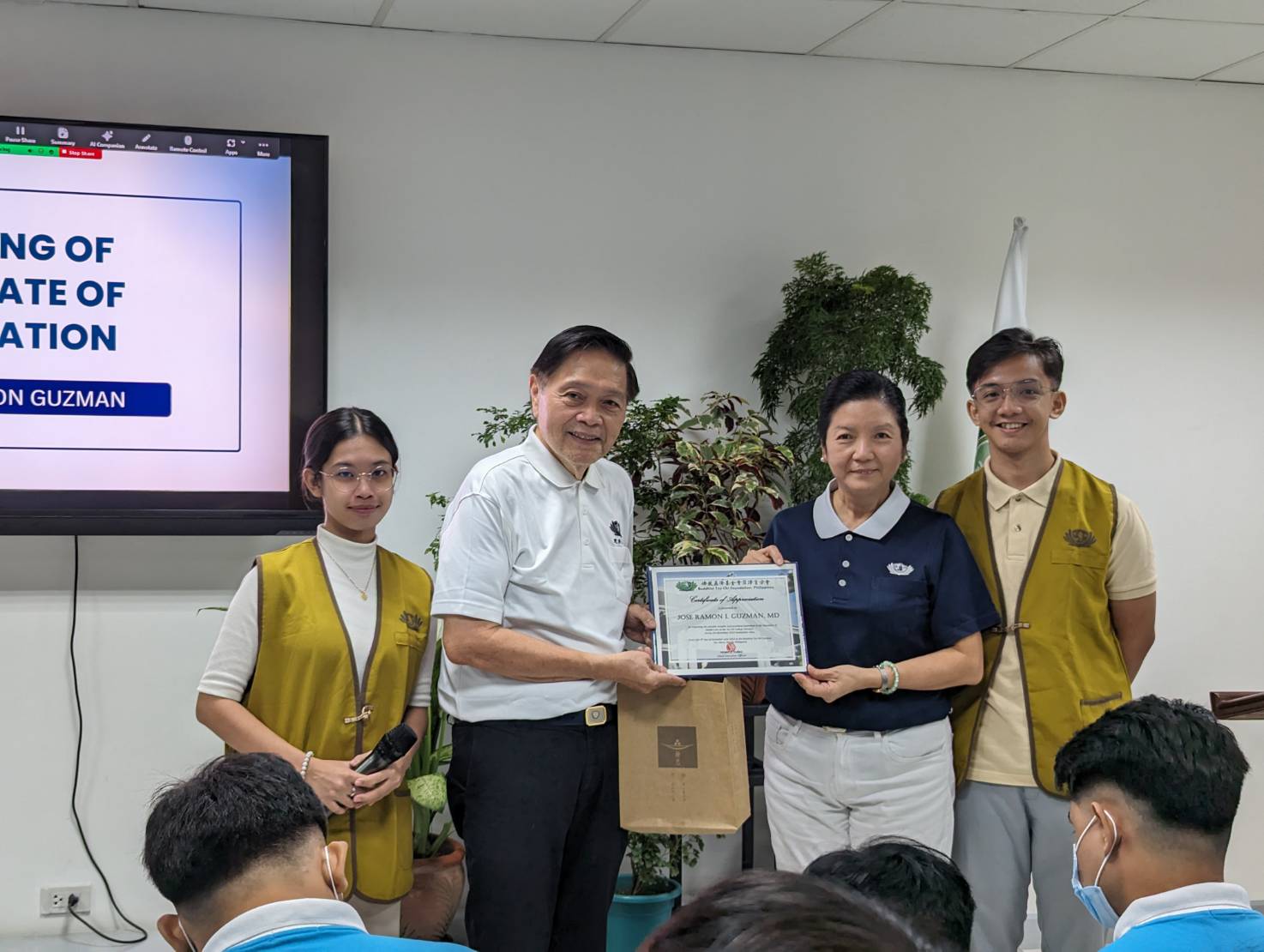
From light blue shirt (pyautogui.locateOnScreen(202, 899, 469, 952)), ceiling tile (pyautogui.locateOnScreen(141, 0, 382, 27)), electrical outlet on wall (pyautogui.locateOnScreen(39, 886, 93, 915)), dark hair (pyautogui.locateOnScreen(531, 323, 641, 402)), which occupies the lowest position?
electrical outlet on wall (pyautogui.locateOnScreen(39, 886, 93, 915))

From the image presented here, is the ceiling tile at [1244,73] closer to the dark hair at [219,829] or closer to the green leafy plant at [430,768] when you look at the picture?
the green leafy plant at [430,768]

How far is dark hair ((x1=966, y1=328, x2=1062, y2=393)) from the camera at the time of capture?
100 inches

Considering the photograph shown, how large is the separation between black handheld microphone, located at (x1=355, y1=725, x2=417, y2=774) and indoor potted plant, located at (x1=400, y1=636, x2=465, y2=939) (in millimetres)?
870

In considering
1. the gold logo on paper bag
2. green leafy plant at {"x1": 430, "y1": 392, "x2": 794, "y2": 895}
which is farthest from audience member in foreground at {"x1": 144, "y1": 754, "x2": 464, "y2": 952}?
green leafy plant at {"x1": 430, "y1": 392, "x2": 794, "y2": 895}

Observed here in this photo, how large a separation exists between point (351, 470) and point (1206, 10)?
2871mm

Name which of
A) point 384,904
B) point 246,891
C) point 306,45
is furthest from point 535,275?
point 246,891

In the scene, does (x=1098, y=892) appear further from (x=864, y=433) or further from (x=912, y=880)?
(x=864, y=433)

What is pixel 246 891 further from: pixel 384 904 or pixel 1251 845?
pixel 1251 845

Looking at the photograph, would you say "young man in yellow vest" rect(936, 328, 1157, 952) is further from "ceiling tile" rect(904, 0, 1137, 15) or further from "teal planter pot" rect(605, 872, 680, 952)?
"ceiling tile" rect(904, 0, 1137, 15)

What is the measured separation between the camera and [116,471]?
3.30m

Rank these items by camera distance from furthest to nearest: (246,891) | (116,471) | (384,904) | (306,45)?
1. (306,45)
2. (116,471)
3. (384,904)
4. (246,891)

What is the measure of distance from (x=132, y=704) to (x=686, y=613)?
1.90 meters

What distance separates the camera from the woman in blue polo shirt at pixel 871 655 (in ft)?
7.74

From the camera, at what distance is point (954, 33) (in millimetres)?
3678
